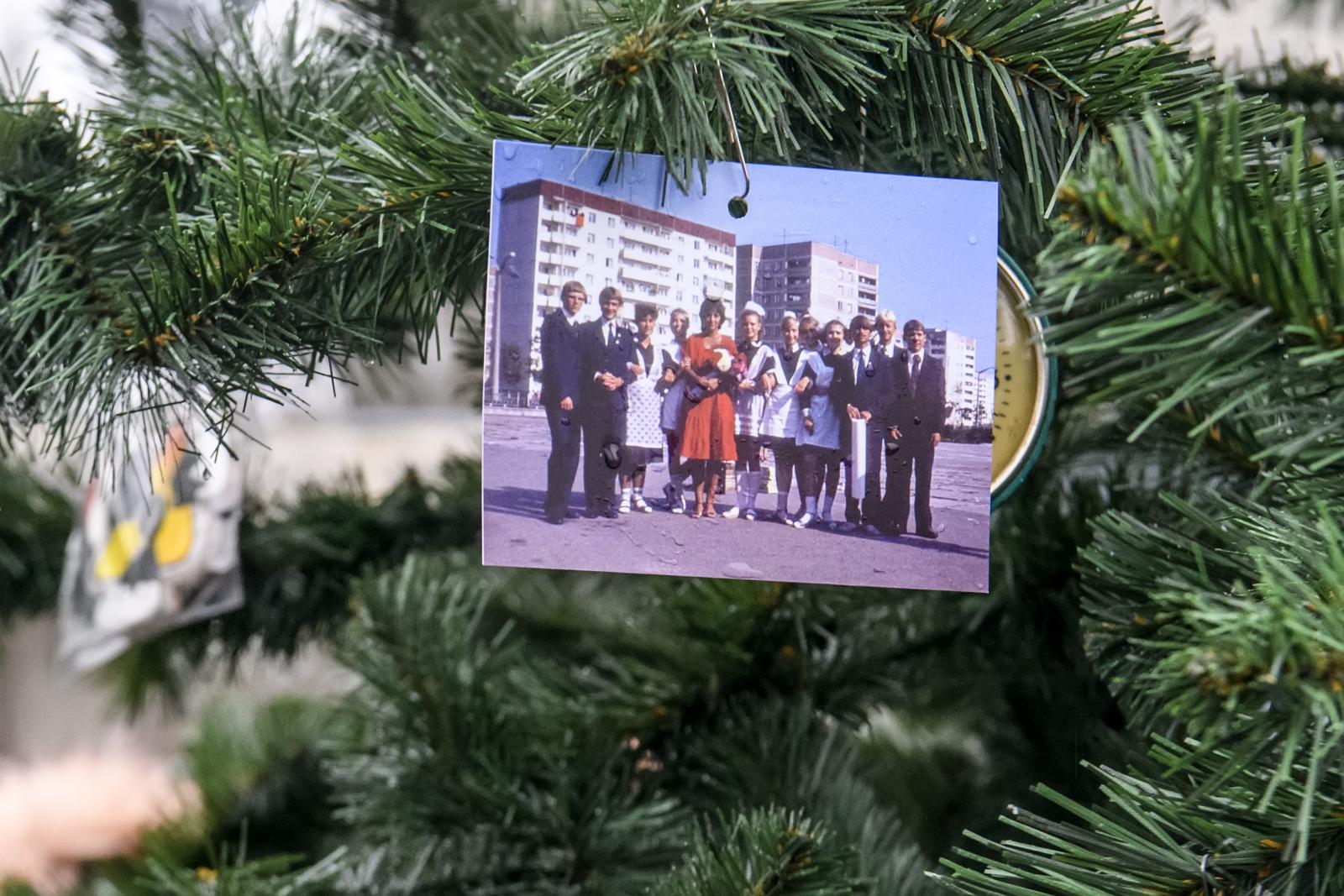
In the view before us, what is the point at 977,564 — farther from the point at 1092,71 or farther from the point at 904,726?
the point at 904,726

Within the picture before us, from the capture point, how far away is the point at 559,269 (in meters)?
0.27

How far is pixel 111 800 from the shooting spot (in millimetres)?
594

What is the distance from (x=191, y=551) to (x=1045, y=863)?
→ 0.40 metres

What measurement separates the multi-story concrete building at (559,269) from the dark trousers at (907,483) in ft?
0.18

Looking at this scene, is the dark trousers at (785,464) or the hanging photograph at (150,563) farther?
the hanging photograph at (150,563)

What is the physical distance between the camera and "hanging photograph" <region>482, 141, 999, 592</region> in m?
0.27

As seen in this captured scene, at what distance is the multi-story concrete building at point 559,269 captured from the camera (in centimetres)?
27

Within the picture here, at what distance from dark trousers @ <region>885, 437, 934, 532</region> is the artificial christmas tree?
45 millimetres

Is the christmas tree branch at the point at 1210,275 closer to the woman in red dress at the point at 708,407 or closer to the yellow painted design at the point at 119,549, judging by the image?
the woman in red dress at the point at 708,407

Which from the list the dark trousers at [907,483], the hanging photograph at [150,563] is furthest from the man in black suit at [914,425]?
the hanging photograph at [150,563]

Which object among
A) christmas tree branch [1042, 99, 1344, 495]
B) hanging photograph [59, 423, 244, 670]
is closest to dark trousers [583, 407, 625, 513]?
christmas tree branch [1042, 99, 1344, 495]

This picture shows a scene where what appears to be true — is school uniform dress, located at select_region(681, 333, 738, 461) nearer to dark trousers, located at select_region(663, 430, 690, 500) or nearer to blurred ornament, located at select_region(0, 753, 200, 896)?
dark trousers, located at select_region(663, 430, 690, 500)

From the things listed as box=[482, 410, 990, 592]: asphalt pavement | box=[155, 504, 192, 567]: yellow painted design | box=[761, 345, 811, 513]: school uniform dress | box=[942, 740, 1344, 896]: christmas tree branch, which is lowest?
box=[942, 740, 1344, 896]: christmas tree branch

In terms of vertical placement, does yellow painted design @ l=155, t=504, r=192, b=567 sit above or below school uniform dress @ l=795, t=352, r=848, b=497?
below
